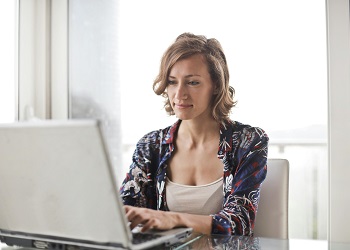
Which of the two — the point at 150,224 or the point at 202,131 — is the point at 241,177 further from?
the point at 150,224

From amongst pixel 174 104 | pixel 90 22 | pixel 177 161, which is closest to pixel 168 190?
pixel 177 161

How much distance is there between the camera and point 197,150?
1795 mm

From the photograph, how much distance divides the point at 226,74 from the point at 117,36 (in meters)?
1.14

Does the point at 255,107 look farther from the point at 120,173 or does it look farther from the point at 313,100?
the point at 120,173

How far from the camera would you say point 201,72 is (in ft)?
5.81

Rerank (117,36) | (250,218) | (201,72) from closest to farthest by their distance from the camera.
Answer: (250,218) → (201,72) → (117,36)

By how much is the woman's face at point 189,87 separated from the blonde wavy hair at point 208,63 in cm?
2

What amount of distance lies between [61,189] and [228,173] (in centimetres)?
81

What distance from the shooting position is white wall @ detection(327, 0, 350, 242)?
2.25 meters

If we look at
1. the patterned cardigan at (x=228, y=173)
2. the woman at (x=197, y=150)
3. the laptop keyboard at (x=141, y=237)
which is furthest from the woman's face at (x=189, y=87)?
the laptop keyboard at (x=141, y=237)

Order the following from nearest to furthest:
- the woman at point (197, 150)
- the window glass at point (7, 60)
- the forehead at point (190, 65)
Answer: the woman at point (197, 150) → the forehead at point (190, 65) → the window glass at point (7, 60)

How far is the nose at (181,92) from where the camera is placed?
1729mm

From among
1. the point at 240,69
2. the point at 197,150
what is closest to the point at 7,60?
the point at 240,69

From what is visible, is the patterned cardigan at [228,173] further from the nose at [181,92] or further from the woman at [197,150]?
the nose at [181,92]
